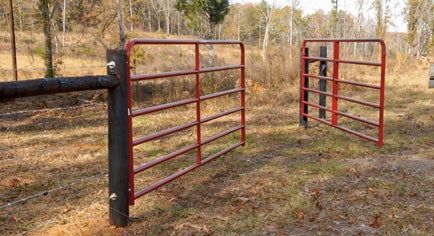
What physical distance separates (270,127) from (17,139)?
4.42 meters

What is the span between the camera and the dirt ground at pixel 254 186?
12.1ft

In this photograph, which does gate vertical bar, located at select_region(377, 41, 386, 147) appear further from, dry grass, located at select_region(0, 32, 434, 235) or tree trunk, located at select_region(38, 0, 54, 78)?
tree trunk, located at select_region(38, 0, 54, 78)

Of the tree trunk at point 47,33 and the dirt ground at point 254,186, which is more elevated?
the tree trunk at point 47,33

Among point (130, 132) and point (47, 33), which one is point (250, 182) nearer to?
point (130, 132)

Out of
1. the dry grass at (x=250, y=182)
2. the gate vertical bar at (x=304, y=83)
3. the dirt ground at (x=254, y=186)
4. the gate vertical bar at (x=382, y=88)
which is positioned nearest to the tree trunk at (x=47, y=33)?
the dry grass at (x=250, y=182)

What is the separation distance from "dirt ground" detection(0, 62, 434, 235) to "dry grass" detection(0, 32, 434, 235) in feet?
0.04

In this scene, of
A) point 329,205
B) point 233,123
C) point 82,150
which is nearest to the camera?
point 329,205

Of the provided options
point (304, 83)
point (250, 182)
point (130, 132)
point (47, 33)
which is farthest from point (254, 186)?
point (47, 33)

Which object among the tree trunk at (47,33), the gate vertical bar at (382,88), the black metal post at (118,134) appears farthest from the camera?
the tree trunk at (47,33)

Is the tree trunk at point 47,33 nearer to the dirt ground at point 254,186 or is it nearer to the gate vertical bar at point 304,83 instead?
the dirt ground at point 254,186

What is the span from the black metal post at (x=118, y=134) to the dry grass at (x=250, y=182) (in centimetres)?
27

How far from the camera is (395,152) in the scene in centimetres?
589

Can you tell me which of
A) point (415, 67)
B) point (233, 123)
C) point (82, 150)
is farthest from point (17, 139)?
point (415, 67)

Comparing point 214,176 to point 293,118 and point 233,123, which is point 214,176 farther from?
point 293,118
